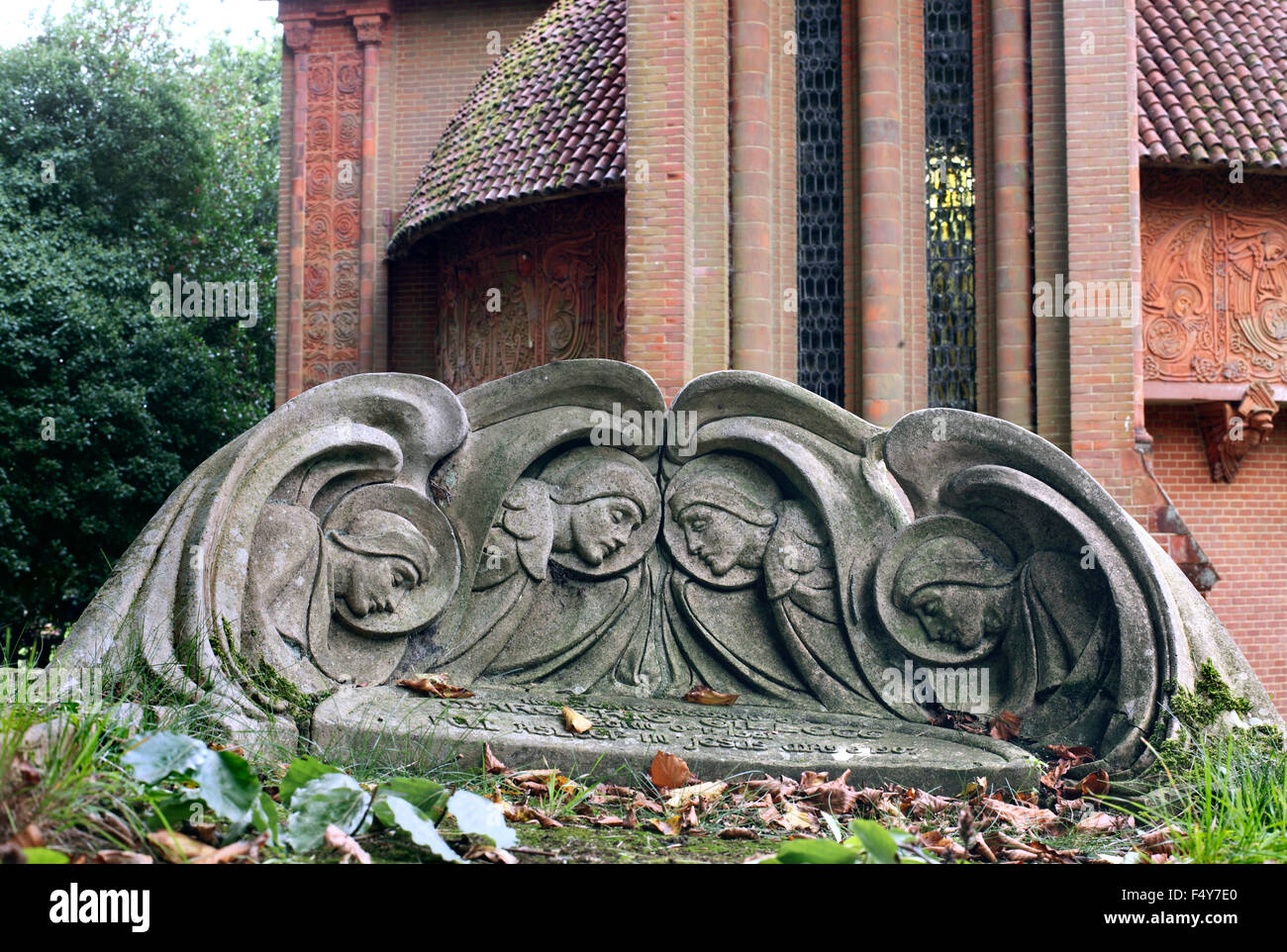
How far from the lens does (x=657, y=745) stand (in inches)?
157

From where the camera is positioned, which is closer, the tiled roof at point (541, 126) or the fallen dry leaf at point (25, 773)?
the fallen dry leaf at point (25, 773)

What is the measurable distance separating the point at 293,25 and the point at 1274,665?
16.0 metres

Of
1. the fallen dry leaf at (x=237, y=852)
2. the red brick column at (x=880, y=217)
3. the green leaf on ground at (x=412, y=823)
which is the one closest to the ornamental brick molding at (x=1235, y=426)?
the red brick column at (x=880, y=217)

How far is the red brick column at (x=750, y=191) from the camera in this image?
10.4 meters

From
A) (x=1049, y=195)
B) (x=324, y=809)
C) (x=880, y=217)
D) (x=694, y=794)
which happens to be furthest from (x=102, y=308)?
(x=324, y=809)

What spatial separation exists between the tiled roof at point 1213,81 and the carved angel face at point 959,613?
322 inches

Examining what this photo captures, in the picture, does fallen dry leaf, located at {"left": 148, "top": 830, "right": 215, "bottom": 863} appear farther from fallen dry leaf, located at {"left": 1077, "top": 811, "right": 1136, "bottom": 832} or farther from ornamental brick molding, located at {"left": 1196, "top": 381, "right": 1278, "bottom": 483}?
ornamental brick molding, located at {"left": 1196, "top": 381, "right": 1278, "bottom": 483}

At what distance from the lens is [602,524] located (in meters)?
4.73

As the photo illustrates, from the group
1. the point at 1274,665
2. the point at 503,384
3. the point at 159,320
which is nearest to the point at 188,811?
the point at 503,384

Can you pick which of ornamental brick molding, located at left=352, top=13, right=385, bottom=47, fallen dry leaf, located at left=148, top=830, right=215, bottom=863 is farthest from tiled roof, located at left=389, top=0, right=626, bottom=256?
fallen dry leaf, located at left=148, top=830, right=215, bottom=863

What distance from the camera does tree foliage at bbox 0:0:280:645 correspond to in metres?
15.1

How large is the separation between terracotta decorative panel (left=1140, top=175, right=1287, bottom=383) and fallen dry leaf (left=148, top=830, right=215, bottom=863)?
11167 millimetres

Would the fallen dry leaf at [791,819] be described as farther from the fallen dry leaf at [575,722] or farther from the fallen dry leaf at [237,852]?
the fallen dry leaf at [237,852]
